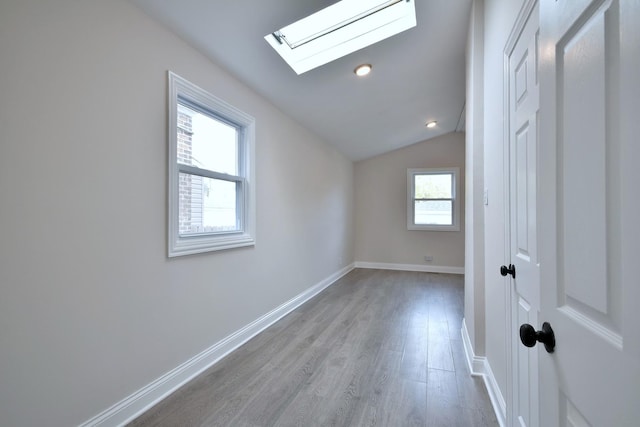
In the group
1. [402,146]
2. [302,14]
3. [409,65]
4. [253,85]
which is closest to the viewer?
[302,14]

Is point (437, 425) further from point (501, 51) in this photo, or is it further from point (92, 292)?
point (501, 51)

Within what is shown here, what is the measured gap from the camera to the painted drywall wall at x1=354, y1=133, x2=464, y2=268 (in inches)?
225

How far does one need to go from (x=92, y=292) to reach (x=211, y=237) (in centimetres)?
90

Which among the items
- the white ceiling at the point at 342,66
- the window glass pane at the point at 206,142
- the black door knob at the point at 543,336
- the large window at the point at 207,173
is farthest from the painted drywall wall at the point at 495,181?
the window glass pane at the point at 206,142

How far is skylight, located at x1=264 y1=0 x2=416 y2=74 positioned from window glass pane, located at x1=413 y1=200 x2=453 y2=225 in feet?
13.5

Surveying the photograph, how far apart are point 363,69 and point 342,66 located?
0.77 feet

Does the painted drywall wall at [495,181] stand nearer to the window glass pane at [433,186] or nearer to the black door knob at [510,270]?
the black door knob at [510,270]

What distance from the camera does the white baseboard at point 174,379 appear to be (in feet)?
4.99

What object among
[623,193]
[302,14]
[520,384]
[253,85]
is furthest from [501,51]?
[253,85]

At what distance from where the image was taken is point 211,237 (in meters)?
2.27

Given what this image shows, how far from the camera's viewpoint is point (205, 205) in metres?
2.31

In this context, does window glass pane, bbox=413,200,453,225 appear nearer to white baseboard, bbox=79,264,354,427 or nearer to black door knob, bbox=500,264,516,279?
white baseboard, bbox=79,264,354,427

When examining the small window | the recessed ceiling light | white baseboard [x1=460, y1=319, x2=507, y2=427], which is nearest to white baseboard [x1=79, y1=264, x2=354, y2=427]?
white baseboard [x1=460, y1=319, x2=507, y2=427]

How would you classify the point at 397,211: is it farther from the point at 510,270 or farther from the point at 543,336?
the point at 543,336
